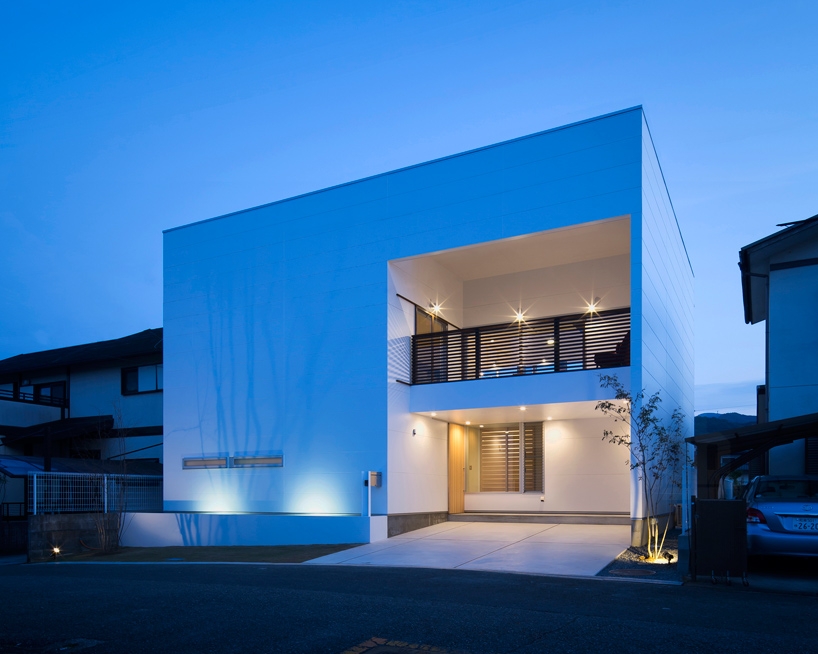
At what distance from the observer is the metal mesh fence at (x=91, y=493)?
1517 centimetres

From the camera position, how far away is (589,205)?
42.9ft

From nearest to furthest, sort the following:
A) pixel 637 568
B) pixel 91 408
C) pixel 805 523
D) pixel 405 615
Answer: pixel 405 615
pixel 805 523
pixel 637 568
pixel 91 408

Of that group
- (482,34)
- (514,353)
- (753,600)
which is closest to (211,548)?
(514,353)

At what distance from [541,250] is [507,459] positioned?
562 cm

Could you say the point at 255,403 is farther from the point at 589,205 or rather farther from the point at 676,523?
the point at 676,523

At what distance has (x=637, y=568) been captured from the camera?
30.8 feet

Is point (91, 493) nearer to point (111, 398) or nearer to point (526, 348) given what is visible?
point (111, 398)

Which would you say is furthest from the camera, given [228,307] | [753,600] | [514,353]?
[228,307]

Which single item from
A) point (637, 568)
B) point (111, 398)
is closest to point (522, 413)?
point (637, 568)

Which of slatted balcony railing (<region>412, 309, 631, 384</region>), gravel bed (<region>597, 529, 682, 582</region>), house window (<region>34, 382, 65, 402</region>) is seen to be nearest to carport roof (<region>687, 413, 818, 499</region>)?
gravel bed (<region>597, 529, 682, 582</region>)

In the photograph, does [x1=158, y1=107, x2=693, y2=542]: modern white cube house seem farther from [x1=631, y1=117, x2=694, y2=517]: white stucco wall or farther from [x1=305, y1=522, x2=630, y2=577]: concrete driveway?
[x1=305, y1=522, x2=630, y2=577]: concrete driveway

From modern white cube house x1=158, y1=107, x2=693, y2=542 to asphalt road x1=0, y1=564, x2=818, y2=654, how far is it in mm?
5111

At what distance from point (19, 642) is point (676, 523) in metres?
13.4

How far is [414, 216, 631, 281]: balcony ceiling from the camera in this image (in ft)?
46.3
